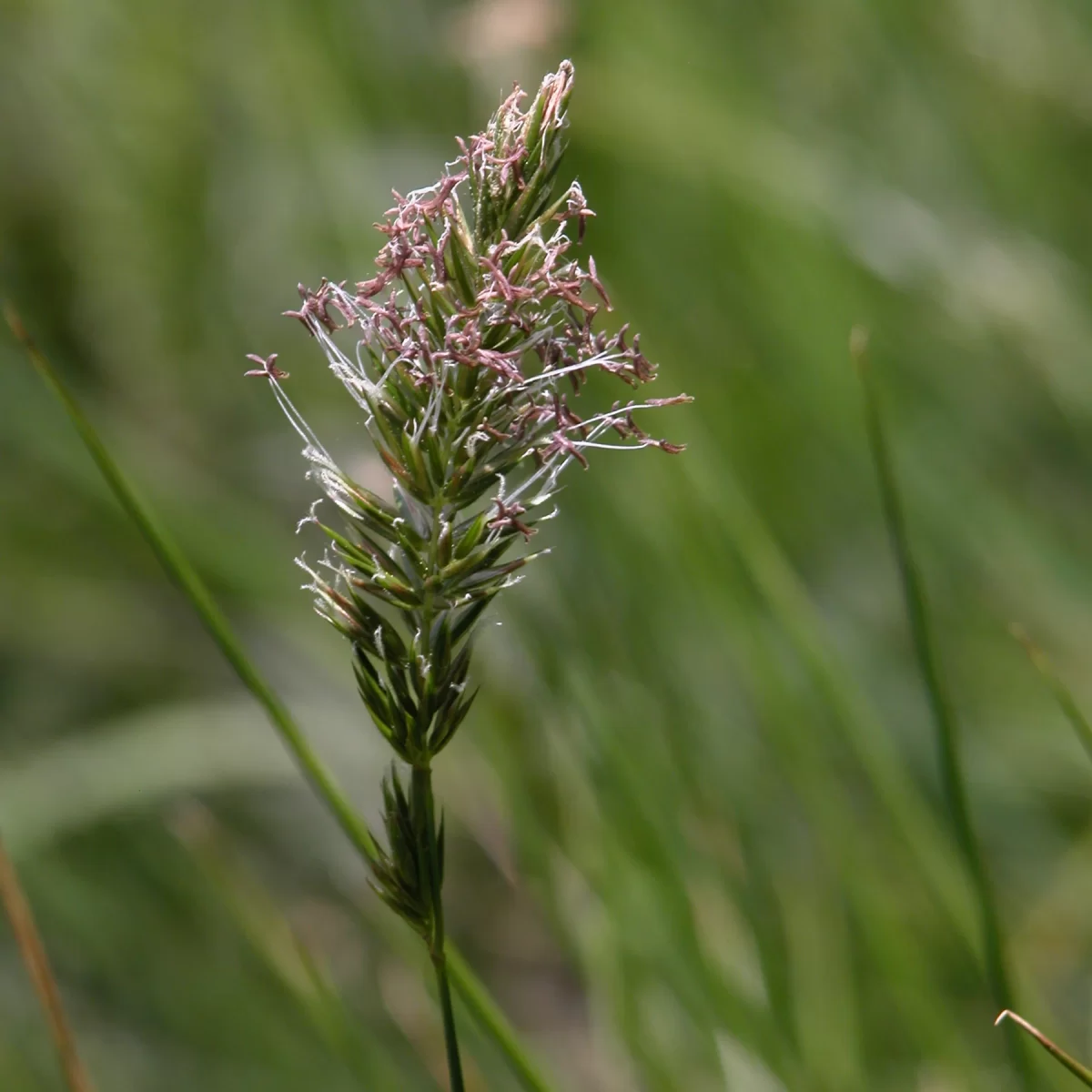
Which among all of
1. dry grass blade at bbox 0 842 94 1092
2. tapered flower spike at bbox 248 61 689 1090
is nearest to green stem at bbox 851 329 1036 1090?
tapered flower spike at bbox 248 61 689 1090

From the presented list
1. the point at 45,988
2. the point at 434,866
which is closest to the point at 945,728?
the point at 434,866

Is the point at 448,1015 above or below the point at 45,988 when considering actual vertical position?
below

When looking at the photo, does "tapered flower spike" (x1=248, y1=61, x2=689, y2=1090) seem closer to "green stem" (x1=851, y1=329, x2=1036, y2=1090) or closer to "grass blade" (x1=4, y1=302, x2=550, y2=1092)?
"grass blade" (x1=4, y1=302, x2=550, y2=1092)

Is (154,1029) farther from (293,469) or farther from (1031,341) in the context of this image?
(1031,341)

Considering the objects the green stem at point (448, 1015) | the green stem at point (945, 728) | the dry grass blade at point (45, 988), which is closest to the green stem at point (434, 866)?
the green stem at point (448, 1015)

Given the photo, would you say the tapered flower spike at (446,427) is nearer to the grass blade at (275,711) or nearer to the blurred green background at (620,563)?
the grass blade at (275,711)

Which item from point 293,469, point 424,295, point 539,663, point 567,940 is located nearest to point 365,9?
point 293,469

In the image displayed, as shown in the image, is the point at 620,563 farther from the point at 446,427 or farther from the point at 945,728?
the point at 446,427
